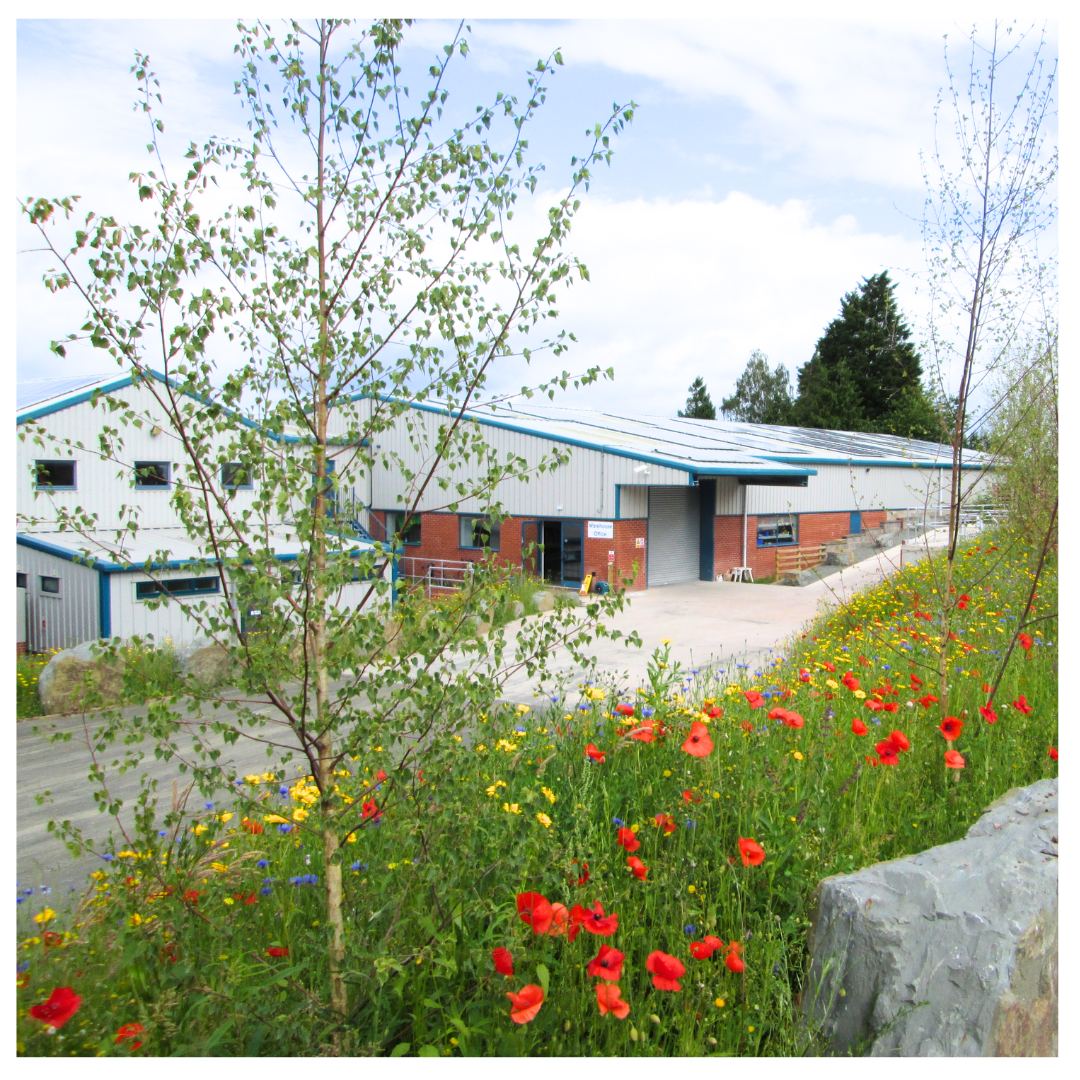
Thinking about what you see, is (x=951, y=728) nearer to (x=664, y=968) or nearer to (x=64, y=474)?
(x=664, y=968)

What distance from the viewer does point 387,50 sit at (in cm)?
242

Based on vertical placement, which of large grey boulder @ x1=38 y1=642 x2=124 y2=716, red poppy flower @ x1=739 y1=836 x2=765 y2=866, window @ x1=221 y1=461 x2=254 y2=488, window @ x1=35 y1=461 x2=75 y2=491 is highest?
window @ x1=35 y1=461 x2=75 y2=491

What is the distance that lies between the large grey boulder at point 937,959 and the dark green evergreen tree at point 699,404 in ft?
174

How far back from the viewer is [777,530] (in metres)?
25.4

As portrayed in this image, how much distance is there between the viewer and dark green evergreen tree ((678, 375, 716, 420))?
54406 mm

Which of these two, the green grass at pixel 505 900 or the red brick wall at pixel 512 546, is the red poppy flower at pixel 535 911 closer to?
the green grass at pixel 505 900

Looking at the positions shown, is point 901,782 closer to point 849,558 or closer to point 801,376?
point 849,558

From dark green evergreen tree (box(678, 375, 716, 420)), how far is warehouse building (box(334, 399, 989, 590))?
24.9m

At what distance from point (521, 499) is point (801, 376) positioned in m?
38.8

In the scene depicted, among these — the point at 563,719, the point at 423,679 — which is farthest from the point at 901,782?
the point at 423,679

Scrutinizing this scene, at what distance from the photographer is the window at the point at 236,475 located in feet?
7.36

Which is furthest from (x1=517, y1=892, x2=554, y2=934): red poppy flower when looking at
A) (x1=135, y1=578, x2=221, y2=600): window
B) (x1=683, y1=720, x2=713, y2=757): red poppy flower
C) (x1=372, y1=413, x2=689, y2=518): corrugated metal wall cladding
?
(x1=372, y1=413, x2=689, y2=518): corrugated metal wall cladding

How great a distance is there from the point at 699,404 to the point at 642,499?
3645cm

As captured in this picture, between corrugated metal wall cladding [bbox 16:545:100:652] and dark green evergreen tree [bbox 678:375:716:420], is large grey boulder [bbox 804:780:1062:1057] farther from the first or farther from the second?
dark green evergreen tree [bbox 678:375:716:420]
